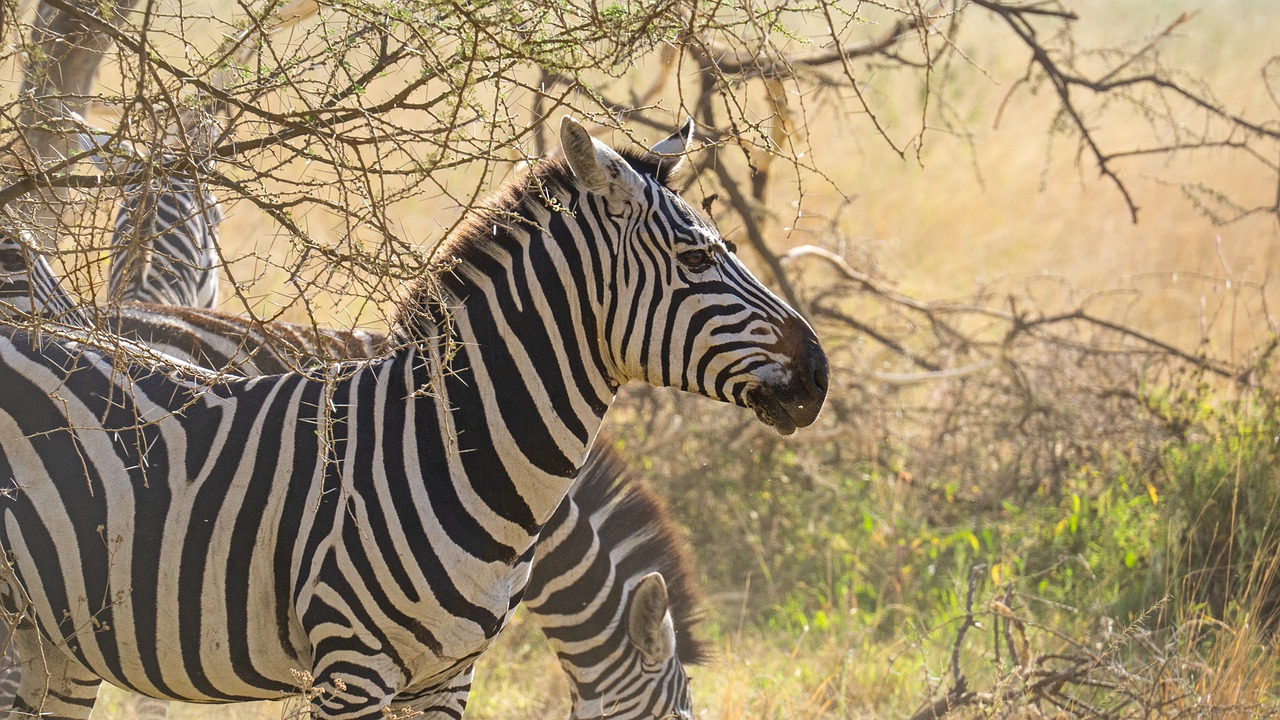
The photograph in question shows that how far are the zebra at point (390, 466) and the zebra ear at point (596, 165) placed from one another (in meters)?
0.01

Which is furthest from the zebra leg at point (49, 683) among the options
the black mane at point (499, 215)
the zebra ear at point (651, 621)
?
the zebra ear at point (651, 621)

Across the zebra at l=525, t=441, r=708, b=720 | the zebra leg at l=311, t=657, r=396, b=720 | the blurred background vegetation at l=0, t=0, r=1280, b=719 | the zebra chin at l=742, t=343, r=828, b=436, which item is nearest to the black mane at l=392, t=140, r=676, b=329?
the blurred background vegetation at l=0, t=0, r=1280, b=719

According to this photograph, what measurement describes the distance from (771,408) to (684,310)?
0.31 m

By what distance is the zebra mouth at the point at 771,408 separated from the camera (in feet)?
8.78

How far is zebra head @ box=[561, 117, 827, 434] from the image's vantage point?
2666mm

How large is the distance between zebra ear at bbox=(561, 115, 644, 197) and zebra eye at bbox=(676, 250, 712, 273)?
0.20 m

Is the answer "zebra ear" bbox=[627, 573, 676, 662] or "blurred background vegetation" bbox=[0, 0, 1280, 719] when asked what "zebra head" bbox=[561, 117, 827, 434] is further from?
"zebra ear" bbox=[627, 573, 676, 662]

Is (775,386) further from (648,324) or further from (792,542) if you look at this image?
(792,542)

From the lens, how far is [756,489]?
6684 millimetres

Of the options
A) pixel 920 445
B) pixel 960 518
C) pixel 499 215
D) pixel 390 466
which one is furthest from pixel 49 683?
pixel 920 445

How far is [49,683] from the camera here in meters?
3.07

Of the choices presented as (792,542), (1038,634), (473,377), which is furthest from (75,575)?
(792,542)

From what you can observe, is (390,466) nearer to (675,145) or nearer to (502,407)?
(502,407)

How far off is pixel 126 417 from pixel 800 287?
5.15m
